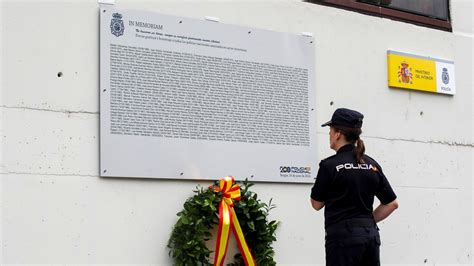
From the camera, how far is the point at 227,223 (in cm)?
571

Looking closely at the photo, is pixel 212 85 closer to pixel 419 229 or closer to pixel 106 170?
pixel 106 170

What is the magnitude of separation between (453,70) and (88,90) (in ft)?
11.4

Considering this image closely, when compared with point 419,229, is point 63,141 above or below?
above

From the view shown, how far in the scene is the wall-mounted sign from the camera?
7.09 metres

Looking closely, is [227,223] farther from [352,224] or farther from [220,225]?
[352,224]

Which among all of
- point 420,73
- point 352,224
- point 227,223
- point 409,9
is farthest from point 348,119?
point 409,9

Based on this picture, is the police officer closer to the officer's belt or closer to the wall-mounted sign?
the officer's belt

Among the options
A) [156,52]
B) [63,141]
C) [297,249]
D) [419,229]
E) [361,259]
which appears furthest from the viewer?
[419,229]

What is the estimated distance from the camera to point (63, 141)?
18.0ft

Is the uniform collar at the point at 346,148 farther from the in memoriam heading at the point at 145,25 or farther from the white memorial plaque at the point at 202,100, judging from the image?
the in memoriam heading at the point at 145,25

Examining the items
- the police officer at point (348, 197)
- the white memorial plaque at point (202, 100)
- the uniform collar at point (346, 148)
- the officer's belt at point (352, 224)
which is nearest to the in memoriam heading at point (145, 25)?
the white memorial plaque at point (202, 100)

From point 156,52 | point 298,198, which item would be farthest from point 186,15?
point 298,198

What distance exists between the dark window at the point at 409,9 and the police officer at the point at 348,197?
6.09 feet

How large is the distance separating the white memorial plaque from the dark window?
69 centimetres
